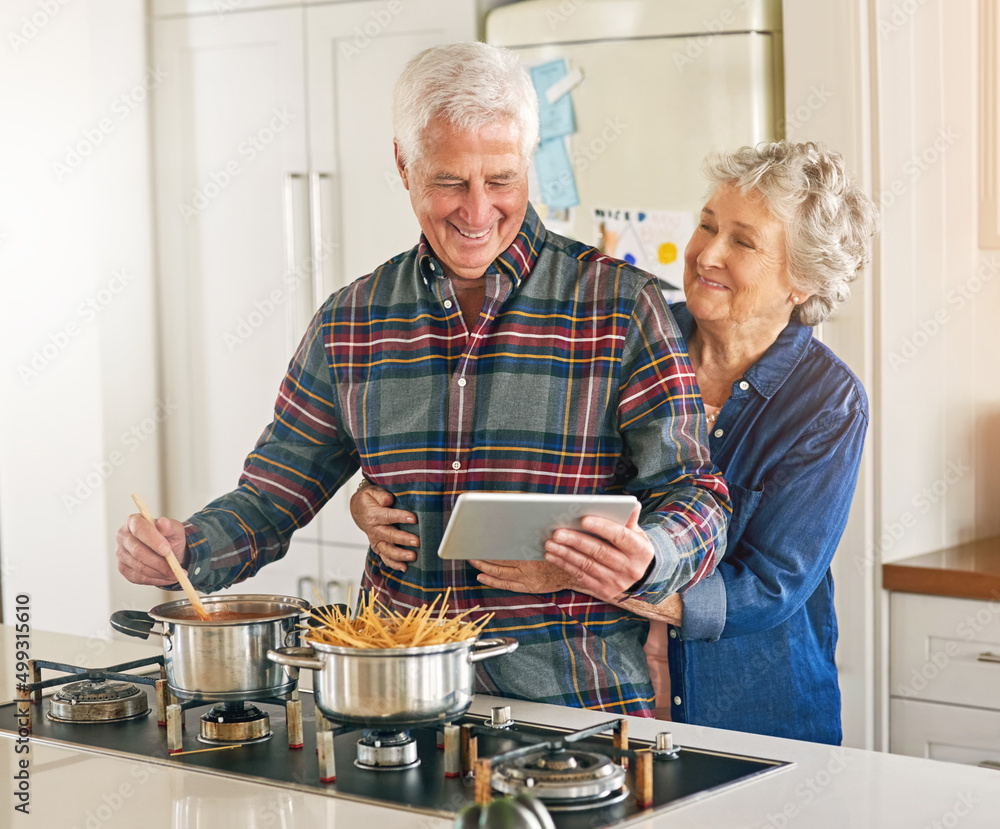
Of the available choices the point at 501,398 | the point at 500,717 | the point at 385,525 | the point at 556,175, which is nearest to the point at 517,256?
the point at 501,398

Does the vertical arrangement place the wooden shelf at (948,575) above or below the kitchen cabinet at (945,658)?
above

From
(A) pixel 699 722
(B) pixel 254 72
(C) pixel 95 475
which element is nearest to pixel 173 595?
(C) pixel 95 475

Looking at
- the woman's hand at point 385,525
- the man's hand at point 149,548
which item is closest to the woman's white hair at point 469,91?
the woman's hand at point 385,525

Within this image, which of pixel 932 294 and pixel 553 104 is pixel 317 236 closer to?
pixel 553 104

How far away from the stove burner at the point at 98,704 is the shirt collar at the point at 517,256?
0.64 m

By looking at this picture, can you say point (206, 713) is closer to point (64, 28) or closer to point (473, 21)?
point (473, 21)

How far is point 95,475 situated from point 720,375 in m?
2.00

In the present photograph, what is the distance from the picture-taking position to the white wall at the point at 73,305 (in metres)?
3.09

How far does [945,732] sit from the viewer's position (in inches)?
93.9

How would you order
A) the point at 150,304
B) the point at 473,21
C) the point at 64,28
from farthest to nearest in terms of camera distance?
the point at 150,304
the point at 64,28
the point at 473,21

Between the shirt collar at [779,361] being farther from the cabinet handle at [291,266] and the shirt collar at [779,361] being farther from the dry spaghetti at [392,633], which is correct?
the cabinet handle at [291,266]

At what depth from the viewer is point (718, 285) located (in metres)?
1.85

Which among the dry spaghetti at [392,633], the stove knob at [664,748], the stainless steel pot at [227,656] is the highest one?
the dry spaghetti at [392,633]

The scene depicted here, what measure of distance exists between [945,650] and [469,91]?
1.54m
